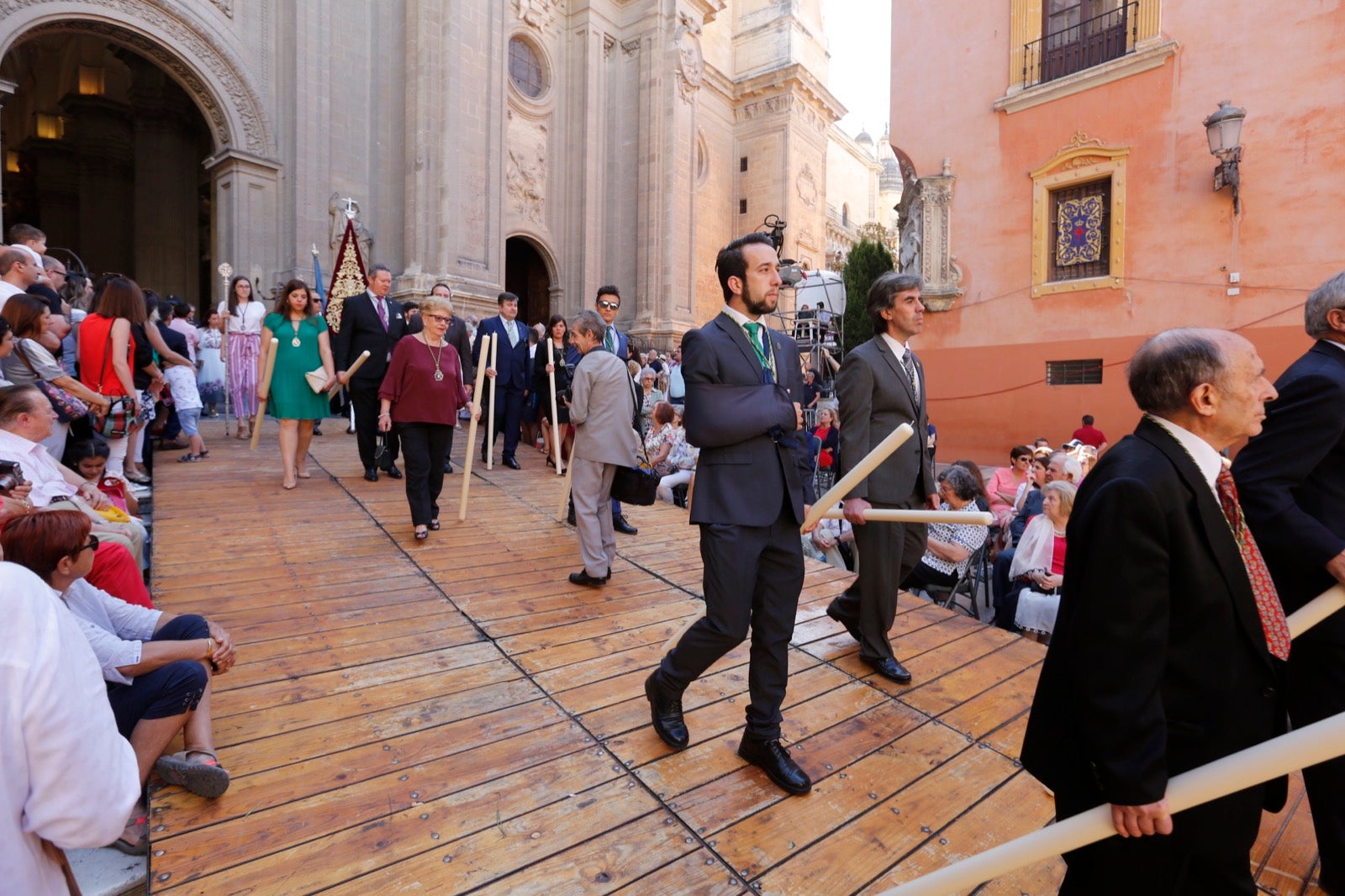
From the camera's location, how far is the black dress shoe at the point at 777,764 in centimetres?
271

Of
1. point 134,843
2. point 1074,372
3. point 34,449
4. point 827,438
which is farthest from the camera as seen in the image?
point 1074,372

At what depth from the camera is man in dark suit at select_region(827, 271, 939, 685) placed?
12.0 feet

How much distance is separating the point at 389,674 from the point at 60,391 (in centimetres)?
338

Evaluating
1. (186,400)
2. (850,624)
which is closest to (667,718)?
(850,624)

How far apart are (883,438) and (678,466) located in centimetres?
551

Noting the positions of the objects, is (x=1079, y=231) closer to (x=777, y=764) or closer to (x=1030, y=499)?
(x=1030, y=499)

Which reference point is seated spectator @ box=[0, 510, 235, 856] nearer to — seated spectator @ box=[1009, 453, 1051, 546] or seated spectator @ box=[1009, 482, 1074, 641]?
seated spectator @ box=[1009, 482, 1074, 641]

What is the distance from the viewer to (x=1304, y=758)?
52.1 inches

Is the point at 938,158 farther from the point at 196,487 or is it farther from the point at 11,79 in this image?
the point at 11,79

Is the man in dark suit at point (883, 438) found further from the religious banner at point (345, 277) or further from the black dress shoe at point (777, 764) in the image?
the religious banner at point (345, 277)

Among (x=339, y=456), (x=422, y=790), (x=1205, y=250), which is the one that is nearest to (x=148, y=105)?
(x=339, y=456)

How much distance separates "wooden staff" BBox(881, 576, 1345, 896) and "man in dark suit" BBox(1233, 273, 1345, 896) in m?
0.99

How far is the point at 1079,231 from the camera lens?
40.3ft

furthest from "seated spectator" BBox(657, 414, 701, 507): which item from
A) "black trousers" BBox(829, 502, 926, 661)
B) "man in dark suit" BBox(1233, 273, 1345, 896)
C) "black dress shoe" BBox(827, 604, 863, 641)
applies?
"man in dark suit" BBox(1233, 273, 1345, 896)
